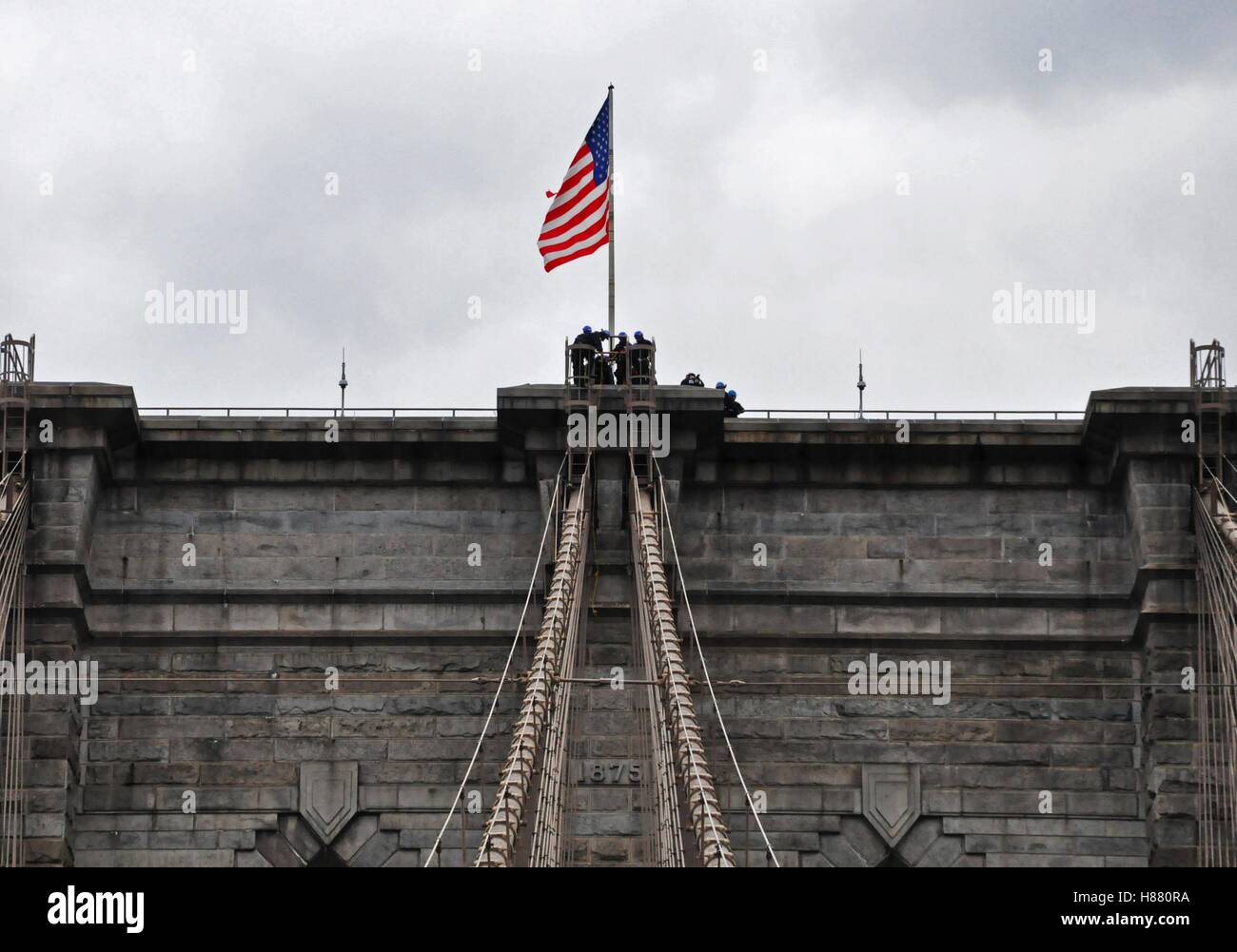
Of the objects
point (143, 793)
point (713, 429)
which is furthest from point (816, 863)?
point (143, 793)

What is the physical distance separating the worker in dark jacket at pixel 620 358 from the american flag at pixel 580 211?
1.47 m

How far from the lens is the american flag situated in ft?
115

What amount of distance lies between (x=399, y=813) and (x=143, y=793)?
280cm

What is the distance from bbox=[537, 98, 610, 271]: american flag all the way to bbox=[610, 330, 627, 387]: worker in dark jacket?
147 centimetres

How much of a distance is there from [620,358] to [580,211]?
2.19 metres

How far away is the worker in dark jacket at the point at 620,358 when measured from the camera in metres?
33.8

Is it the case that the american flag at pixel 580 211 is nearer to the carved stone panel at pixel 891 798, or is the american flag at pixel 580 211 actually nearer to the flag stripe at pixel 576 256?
the flag stripe at pixel 576 256

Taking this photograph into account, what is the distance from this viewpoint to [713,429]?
109 feet

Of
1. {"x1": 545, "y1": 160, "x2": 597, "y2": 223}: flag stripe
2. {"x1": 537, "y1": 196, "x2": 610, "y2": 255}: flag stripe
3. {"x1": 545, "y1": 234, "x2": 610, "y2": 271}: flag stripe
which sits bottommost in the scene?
{"x1": 545, "y1": 234, "x2": 610, "y2": 271}: flag stripe

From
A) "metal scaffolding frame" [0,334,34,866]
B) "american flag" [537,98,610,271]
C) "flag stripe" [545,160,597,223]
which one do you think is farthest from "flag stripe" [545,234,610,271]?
"metal scaffolding frame" [0,334,34,866]

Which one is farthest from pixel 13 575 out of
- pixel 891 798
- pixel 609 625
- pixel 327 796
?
pixel 891 798

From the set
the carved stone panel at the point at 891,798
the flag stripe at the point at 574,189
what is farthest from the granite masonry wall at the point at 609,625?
the flag stripe at the point at 574,189

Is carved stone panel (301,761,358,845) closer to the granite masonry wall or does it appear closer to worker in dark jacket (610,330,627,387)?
the granite masonry wall
